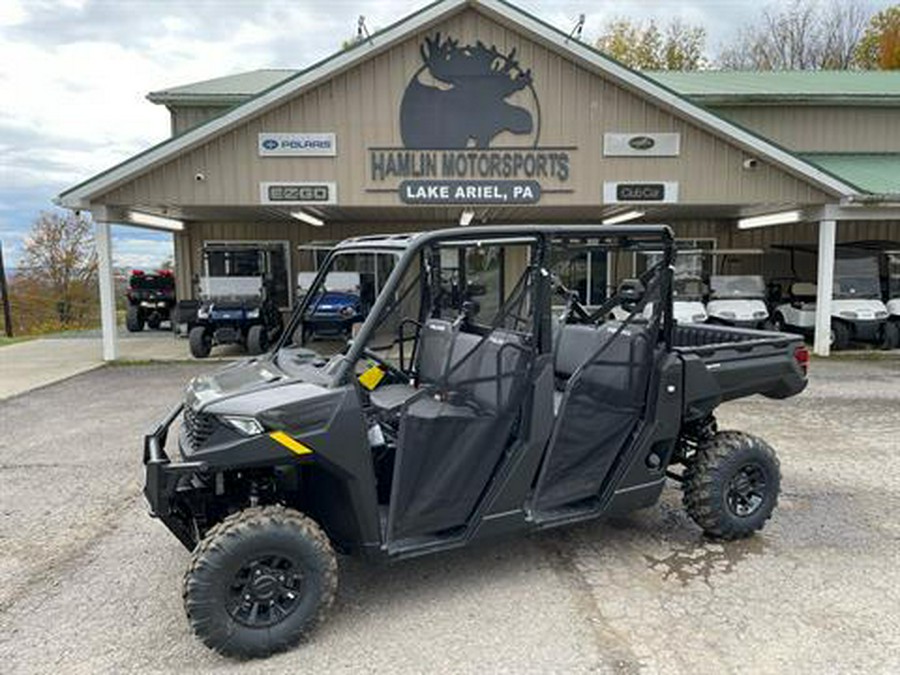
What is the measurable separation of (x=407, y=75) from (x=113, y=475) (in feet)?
27.3

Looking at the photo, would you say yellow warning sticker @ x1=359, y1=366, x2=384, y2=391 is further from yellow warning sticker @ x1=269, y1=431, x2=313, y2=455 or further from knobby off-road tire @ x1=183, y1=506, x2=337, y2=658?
knobby off-road tire @ x1=183, y1=506, x2=337, y2=658

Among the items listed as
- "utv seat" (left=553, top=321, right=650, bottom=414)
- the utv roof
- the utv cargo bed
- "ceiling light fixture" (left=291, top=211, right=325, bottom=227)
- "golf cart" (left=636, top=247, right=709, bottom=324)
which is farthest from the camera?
"golf cart" (left=636, top=247, right=709, bottom=324)

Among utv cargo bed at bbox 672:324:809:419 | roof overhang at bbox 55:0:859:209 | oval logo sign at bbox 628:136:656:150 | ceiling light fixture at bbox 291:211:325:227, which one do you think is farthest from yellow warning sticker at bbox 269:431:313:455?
ceiling light fixture at bbox 291:211:325:227

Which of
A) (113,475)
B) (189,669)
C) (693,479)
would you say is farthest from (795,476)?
(113,475)

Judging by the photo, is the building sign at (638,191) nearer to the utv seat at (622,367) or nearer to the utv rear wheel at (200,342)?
the utv rear wheel at (200,342)

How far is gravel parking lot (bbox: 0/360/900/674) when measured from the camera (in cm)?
297

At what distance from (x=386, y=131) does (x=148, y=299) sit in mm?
10471

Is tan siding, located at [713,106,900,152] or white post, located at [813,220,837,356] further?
tan siding, located at [713,106,900,152]

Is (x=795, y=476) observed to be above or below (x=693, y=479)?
below

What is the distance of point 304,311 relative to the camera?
166 inches

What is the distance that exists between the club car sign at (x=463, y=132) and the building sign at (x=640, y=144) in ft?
2.57

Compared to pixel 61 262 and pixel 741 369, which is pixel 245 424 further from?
pixel 61 262

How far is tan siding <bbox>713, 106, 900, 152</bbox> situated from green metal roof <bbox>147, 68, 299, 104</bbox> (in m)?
11.6

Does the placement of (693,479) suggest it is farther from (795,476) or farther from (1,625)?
(1,625)
